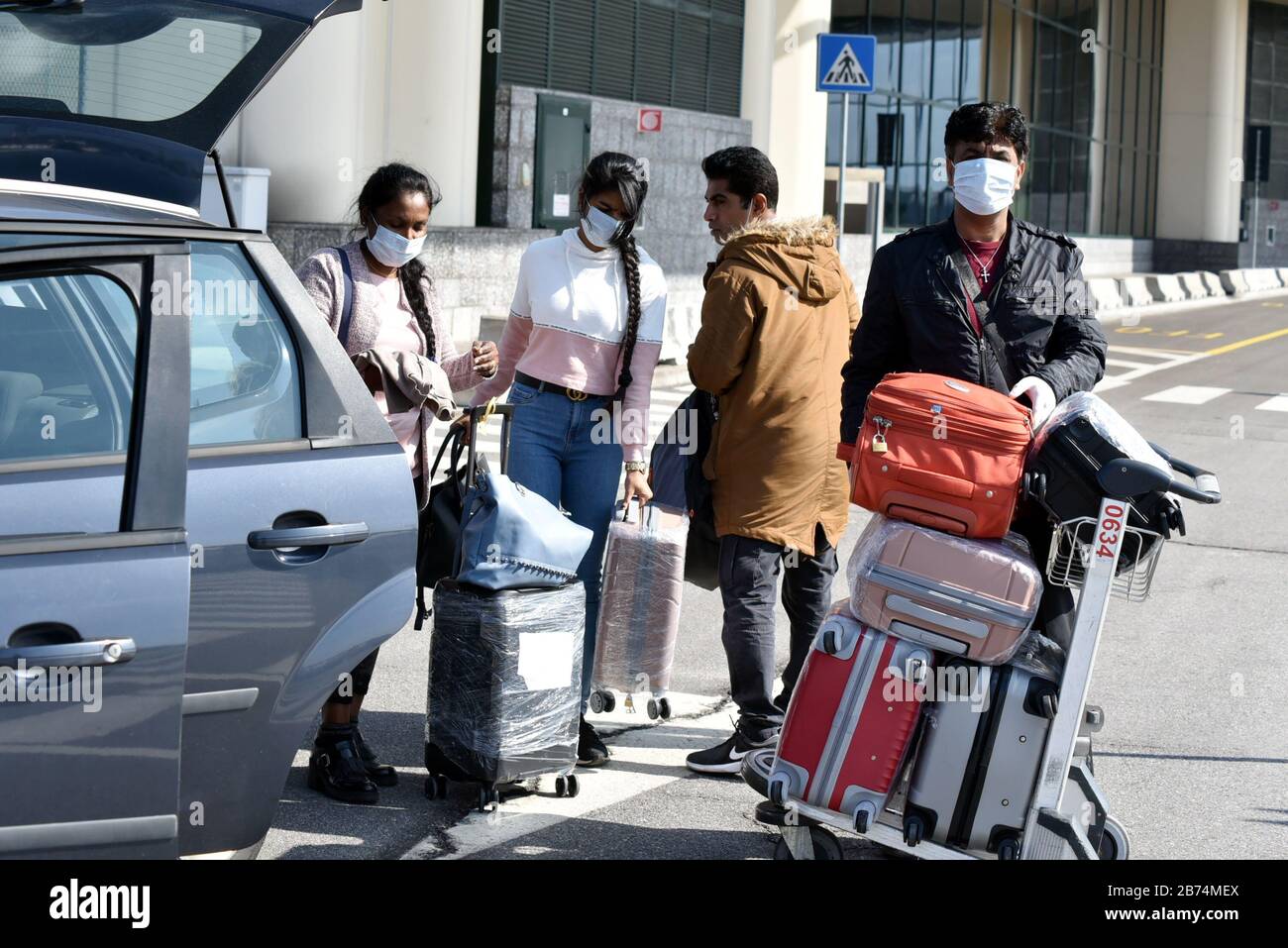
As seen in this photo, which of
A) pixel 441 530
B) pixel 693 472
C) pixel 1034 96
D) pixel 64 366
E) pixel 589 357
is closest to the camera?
pixel 64 366

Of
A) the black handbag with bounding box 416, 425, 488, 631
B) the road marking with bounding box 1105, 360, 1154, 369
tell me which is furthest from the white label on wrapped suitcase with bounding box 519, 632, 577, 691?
the road marking with bounding box 1105, 360, 1154, 369

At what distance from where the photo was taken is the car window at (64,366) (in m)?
3.11

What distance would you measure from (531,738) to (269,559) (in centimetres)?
147

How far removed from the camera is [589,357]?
514cm

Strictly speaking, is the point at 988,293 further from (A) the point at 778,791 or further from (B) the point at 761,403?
(A) the point at 778,791

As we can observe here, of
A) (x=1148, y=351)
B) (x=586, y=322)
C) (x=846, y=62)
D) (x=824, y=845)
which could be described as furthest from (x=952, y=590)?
(x=1148, y=351)

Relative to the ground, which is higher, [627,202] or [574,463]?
[627,202]

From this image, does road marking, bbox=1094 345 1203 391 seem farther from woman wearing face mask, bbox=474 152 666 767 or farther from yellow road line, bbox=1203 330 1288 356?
woman wearing face mask, bbox=474 152 666 767

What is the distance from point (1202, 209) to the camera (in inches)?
1791

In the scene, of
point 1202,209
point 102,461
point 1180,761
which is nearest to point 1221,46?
point 1202,209

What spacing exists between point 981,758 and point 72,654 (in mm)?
2158

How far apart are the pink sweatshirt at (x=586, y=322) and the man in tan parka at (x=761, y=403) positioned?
0.19m

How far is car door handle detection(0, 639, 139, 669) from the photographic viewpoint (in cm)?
278
